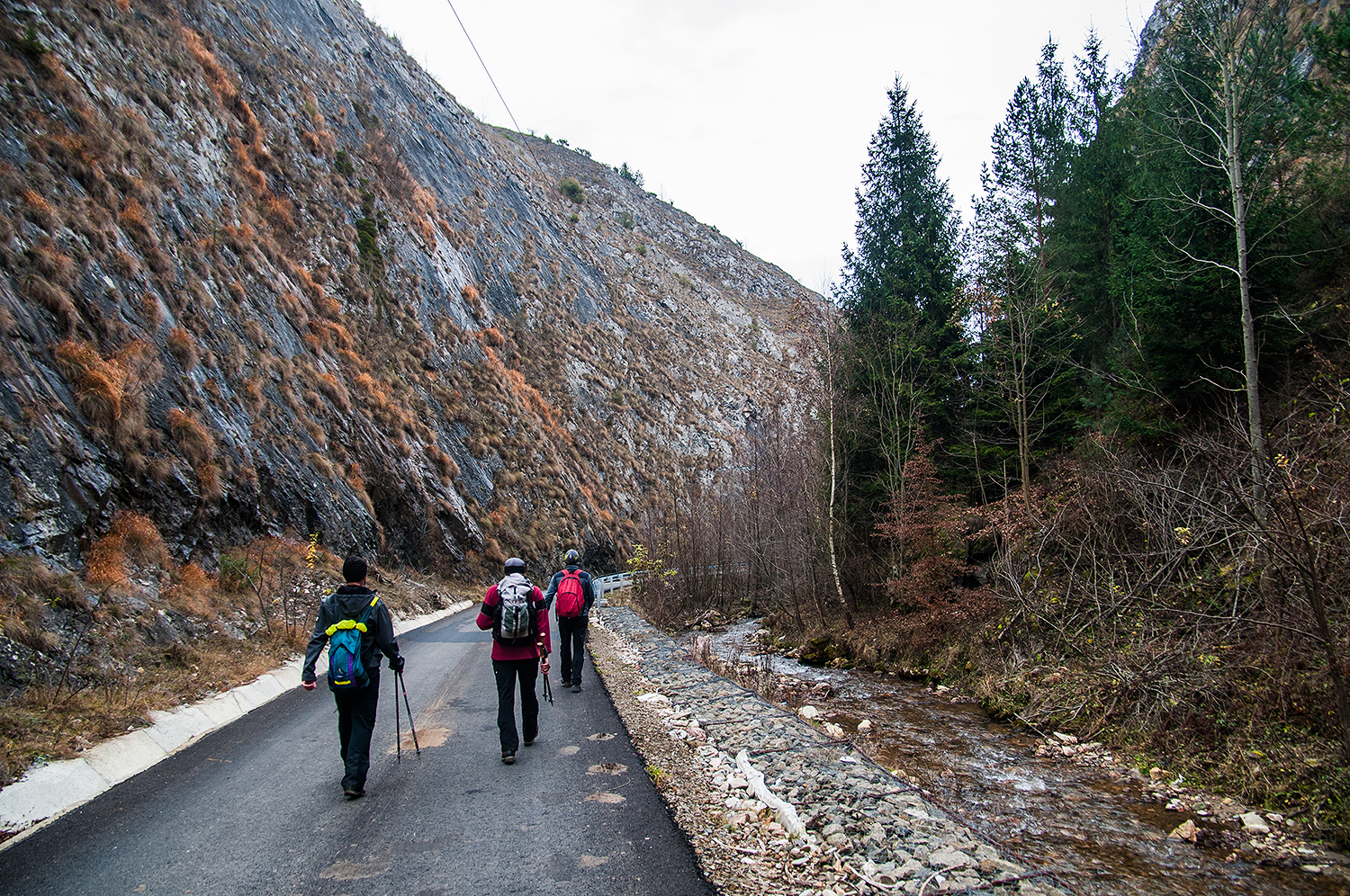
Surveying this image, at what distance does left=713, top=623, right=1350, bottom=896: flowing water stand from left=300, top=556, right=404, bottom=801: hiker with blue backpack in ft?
15.7

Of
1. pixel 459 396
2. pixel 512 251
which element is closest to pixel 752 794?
pixel 459 396

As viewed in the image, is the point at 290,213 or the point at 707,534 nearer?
the point at 290,213

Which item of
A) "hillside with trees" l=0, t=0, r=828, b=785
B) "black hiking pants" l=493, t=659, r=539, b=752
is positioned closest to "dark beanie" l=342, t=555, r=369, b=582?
"black hiking pants" l=493, t=659, r=539, b=752

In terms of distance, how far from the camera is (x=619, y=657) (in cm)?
1275

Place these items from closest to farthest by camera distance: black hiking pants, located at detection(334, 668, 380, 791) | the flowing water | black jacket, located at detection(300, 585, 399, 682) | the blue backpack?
the flowing water
black hiking pants, located at detection(334, 668, 380, 791)
the blue backpack
black jacket, located at detection(300, 585, 399, 682)

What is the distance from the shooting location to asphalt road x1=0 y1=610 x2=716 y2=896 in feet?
12.4

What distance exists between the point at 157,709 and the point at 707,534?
2257 cm

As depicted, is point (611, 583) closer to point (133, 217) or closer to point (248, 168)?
point (248, 168)

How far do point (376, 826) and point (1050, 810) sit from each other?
636cm

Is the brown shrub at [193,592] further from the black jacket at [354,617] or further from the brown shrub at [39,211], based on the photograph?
the brown shrub at [39,211]

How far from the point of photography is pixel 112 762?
5633 mm

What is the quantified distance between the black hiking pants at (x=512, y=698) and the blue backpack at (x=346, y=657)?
127 cm

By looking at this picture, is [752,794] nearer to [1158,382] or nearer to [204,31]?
[1158,382]

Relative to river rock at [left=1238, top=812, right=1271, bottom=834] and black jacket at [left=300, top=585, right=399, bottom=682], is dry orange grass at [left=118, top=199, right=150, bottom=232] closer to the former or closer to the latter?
black jacket at [left=300, top=585, right=399, bottom=682]
